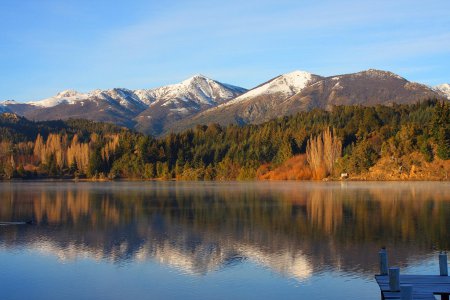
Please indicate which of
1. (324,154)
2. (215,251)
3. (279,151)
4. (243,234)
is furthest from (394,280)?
(279,151)

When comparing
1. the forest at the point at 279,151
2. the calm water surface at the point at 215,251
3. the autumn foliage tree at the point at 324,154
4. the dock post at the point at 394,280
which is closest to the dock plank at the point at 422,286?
the dock post at the point at 394,280

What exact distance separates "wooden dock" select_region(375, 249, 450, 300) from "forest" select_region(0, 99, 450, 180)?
94130 millimetres

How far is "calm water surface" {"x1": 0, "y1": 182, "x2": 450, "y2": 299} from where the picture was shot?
63.6ft

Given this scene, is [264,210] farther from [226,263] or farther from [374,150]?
[374,150]

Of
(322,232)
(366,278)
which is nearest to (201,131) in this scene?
(322,232)

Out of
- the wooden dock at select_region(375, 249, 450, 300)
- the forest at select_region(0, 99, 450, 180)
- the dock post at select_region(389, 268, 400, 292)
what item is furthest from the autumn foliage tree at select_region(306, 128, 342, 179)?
the dock post at select_region(389, 268, 400, 292)

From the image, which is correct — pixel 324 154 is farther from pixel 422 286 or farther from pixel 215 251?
pixel 422 286

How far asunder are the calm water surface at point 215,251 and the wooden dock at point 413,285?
1.13m

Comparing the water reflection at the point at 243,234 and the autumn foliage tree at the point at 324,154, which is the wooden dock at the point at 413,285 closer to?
the water reflection at the point at 243,234

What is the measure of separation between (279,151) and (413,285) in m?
129

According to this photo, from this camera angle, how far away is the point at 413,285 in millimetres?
16609

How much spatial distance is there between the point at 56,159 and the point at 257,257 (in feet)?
505

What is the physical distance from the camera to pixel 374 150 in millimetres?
122312

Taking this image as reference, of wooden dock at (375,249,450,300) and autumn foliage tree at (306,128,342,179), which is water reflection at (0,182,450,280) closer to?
wooden dock at (375,249,450,300)
